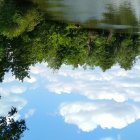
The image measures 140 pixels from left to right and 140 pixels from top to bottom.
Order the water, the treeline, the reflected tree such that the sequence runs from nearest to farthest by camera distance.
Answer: the reflected tree < the treeline < the water

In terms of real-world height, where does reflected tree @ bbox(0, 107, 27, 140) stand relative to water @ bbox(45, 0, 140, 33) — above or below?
below

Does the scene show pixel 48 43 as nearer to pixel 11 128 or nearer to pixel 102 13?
pixel 102 13

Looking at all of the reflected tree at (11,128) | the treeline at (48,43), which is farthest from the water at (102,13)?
the reflected tree at (11,128)

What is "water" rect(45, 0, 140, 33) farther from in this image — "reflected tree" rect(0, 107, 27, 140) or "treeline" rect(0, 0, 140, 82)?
"reflected tree" rect(0, 107, 27, 140)

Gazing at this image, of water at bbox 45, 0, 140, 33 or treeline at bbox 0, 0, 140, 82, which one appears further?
water at bbox 45, 0, 140, 33

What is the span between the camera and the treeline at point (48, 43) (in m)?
82.9

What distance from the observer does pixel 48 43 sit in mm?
97750

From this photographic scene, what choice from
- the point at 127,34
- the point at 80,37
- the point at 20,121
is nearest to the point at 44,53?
the point at 80,37

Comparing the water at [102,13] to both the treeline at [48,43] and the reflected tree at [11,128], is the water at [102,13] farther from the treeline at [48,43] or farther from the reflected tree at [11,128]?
the reflected tree at [11,128]

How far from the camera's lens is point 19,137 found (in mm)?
61688

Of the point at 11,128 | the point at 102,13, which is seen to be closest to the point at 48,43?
the point at 102,13

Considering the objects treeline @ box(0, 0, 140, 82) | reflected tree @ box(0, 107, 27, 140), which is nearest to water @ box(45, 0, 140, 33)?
treeline @ box(0, 0, 140, 82)

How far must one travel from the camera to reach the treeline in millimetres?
82875

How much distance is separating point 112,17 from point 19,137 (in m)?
30.4
